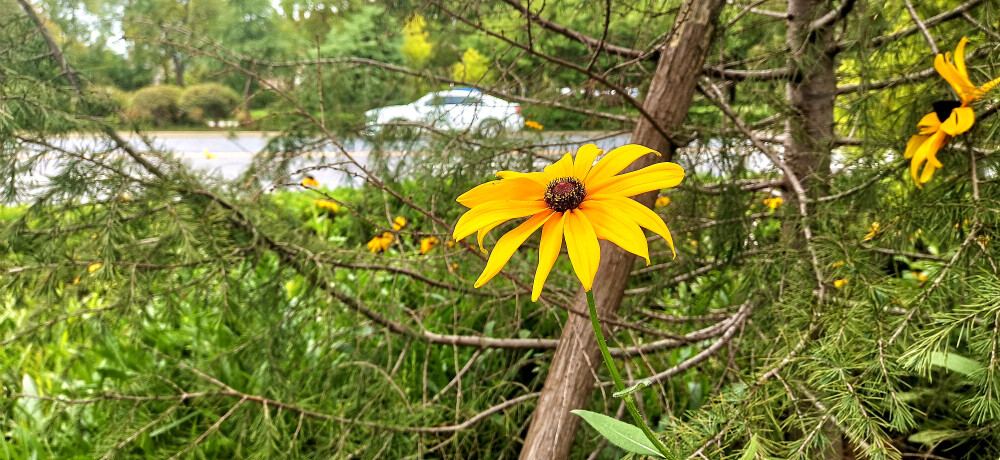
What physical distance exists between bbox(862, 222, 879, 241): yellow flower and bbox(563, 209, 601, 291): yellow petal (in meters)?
0.81

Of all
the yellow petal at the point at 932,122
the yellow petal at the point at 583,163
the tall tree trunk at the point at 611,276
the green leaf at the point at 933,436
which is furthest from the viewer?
the green leaf at the point at 933,436

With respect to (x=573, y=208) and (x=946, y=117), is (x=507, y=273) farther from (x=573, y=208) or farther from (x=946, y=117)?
(x=946, y=117)

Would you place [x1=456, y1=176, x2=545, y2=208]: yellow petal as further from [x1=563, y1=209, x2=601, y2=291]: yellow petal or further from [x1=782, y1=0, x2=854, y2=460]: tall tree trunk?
[x1=782, y1=0, x2=854, y2=460]: tall tree trunk

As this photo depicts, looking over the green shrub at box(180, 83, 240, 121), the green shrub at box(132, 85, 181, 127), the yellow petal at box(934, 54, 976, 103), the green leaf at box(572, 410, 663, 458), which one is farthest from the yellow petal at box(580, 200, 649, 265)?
the green shrub at box(132, 85, 181, 127)

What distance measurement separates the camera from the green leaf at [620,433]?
460 millimetres

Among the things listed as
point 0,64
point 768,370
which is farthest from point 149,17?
point 768,370

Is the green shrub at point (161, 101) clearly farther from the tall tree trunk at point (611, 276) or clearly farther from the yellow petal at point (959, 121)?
the yellow petal at point (959, 121)

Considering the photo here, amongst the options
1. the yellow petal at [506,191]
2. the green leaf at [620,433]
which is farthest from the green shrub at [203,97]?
the green leaf at [620,433]

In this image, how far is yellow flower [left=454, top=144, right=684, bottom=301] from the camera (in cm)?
43

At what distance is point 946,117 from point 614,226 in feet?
2.48

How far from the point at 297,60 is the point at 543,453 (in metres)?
1.50

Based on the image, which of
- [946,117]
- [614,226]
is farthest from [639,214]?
[946,117]

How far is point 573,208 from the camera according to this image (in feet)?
1.51

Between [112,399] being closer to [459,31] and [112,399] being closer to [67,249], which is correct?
[67,249]
